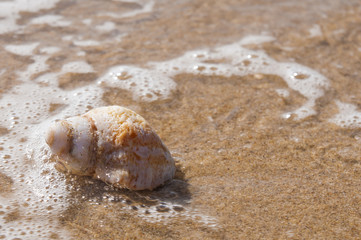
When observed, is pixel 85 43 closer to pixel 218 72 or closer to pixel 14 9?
pixel 14 9

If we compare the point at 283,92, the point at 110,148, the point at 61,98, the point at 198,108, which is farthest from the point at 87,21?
the point at 110,148

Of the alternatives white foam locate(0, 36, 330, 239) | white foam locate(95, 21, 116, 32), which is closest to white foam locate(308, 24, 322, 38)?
white foam locate(0, 36, 330, 239)

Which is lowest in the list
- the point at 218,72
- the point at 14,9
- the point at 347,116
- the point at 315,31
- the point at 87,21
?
the point at 347,116

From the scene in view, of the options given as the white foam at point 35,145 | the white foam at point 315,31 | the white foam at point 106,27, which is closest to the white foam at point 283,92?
the white foam at point 315,31

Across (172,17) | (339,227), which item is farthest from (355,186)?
(172,17)

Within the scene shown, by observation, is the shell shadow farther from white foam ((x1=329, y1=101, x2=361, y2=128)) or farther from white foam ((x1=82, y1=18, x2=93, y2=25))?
white foam ((x1=82, y1=18, x2=93, y2=25))

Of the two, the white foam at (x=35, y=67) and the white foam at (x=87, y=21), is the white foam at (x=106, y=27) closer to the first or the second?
the white foam at (x=87, y=21)
